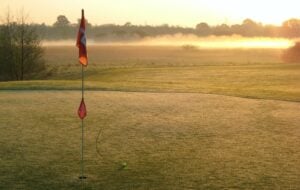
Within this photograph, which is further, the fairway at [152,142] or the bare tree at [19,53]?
the bare tree at [19,53]

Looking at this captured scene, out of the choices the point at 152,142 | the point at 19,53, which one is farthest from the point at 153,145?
the point at 19,53

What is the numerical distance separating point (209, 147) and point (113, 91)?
376 inches

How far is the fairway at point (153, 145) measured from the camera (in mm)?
7375

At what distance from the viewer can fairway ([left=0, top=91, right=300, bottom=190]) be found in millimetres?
7375

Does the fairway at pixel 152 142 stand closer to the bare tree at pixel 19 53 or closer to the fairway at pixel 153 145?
the fairway at pixel 153 145

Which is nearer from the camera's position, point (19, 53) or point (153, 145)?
point (153, 145)

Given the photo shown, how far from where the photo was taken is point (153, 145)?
950 cm

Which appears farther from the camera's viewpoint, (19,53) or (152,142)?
(19,53)

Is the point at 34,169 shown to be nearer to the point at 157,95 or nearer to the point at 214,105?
the point at 214,105

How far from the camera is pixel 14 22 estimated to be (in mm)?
45094

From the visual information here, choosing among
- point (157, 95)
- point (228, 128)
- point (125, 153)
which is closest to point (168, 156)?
point (125, 153)

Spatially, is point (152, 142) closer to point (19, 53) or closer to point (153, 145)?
point (153, 145)

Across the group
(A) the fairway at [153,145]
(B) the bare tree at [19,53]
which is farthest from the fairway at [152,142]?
(B) the bare tree at [19,53]

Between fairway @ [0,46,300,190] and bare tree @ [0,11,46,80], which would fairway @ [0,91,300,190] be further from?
bare tree @ [0,11,46,80]
